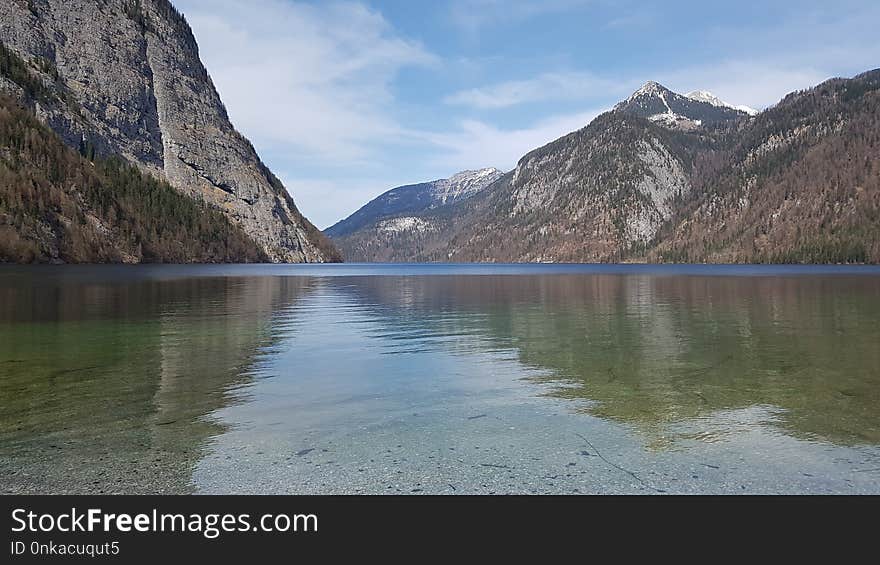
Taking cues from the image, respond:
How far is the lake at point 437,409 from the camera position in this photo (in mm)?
10086

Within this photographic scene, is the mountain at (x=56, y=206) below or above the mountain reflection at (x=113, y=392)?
above

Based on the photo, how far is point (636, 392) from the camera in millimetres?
17000

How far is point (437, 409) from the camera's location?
595 inches

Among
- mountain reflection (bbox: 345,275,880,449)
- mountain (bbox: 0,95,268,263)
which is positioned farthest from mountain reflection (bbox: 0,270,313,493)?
mountain (bbox: 0,95,268,263)

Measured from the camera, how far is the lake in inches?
397

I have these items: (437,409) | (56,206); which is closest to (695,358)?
(437,409)

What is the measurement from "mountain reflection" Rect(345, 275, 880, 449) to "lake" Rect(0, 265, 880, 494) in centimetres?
12

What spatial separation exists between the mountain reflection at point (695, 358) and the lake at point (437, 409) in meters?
0.12

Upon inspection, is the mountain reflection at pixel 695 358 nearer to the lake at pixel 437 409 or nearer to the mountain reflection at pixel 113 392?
the lake at pixel 437 409

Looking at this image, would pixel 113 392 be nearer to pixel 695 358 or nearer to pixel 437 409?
pixel 437 409

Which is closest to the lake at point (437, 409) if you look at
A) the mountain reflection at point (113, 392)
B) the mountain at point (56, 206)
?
the mountain reflection at point (113, 392)
